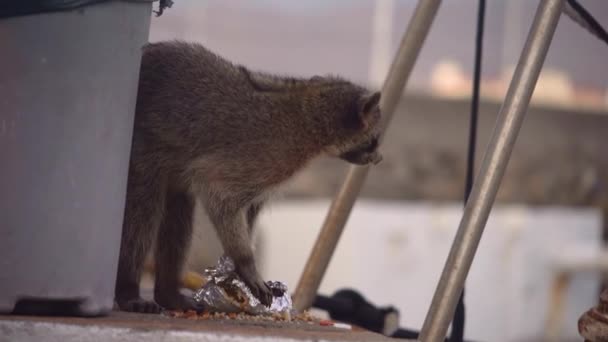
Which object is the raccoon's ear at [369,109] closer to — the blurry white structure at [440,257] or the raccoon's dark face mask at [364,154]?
the raccoon's dark face mask at [364,154]

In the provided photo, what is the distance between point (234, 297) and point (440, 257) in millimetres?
3408

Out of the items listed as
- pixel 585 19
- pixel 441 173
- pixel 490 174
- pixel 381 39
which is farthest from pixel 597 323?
pixel 441 173

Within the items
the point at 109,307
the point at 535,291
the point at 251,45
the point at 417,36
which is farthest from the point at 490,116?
the point at 109,307

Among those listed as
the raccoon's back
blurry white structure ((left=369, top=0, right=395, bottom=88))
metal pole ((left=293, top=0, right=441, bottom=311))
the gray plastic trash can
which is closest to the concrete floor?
the gray plastic trash can

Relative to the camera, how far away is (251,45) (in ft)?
17.7

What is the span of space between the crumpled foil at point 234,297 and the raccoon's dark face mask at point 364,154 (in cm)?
42

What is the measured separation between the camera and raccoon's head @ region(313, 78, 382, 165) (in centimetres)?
242

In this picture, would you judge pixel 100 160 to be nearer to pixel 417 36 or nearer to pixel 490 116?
pixel 417 36

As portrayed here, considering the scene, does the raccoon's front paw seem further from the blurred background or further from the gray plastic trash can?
the blurred background

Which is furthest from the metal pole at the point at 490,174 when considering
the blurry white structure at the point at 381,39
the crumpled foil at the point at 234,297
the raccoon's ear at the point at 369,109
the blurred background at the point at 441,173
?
the blurry white structure at the point at 381,39

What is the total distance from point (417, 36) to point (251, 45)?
2.97 m

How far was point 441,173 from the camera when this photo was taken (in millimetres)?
6129

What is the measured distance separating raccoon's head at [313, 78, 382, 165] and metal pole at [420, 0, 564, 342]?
60 cm

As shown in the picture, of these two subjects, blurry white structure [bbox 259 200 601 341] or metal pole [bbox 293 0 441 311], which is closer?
metal pole [bbox 293 0 441 311]
